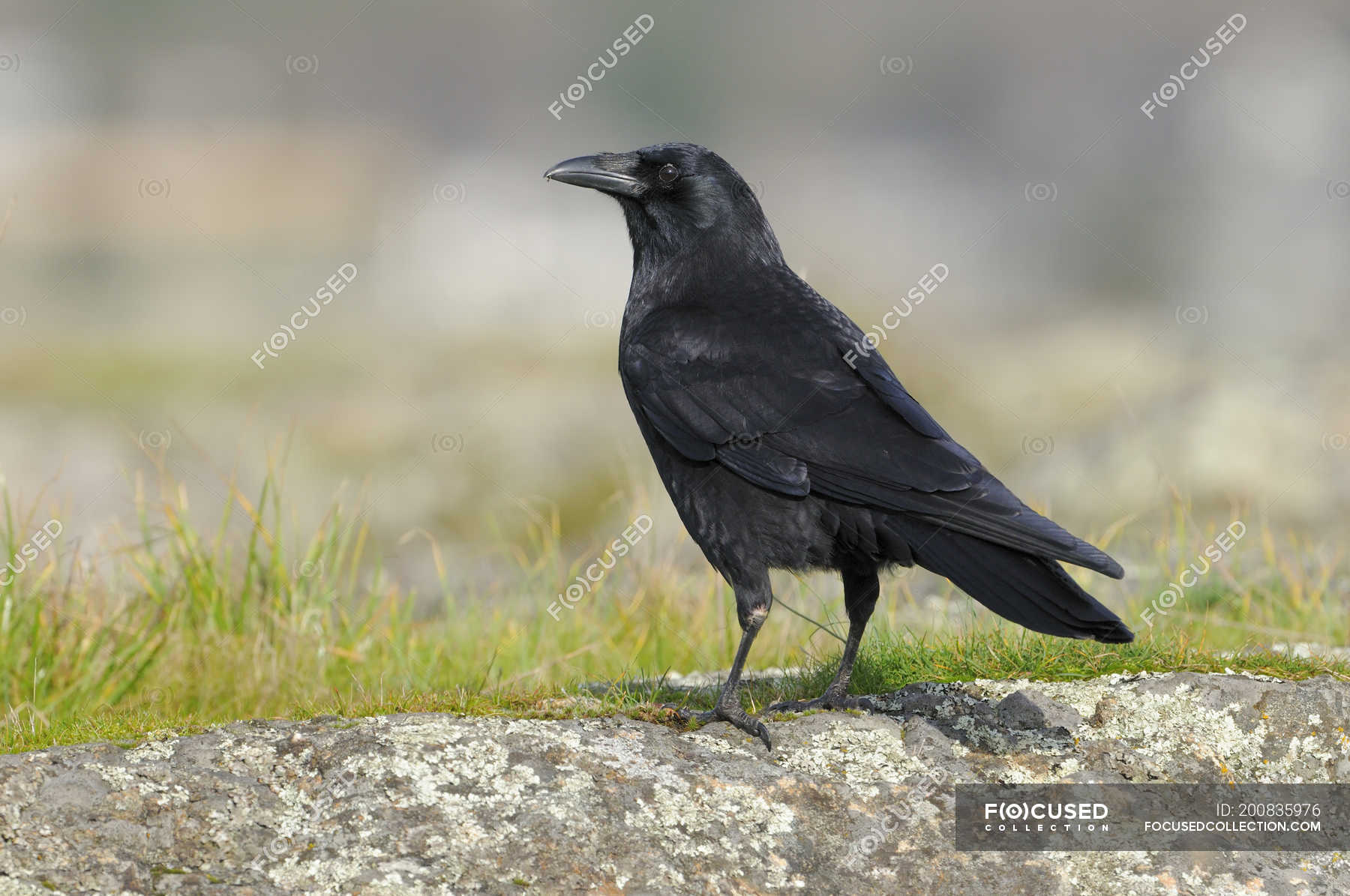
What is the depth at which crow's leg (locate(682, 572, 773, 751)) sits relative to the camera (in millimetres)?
3697

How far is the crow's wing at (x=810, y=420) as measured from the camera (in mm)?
3744

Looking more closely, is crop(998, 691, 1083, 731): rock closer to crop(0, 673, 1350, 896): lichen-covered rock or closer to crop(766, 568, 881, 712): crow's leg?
crop(0, 673, 1350, 896): lichen-covered rock

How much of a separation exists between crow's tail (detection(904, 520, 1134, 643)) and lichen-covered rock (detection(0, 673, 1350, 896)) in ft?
1.34

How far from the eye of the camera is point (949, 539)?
3736mm

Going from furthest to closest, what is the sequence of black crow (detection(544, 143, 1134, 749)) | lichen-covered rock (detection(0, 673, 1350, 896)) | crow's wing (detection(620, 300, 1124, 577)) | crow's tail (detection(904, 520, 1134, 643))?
crow's wing (detection(620, 300, 1124, 577)) < black crow (detection(544, 143, 1134, 749)) < crow's tail (detection(904, 520, 1134, 643)) < lichen-covered rock (detection(0, 673, 1350, 896))

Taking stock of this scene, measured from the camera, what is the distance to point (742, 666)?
13.0 ft

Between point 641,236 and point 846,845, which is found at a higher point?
point 641,236

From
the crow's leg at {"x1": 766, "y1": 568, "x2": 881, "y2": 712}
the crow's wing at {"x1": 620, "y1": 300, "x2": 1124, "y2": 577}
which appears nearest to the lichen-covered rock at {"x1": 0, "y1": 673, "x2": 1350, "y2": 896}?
the crow's leg at {"x1": 766, "y1": 568, "x2": 881, "y2": 712}

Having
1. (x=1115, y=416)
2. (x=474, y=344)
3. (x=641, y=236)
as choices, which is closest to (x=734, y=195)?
(x=641, y=236)

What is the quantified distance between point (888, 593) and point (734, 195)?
2093 mm

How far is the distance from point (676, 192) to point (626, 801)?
8.79ft

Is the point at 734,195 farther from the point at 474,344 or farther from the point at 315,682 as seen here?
the point at 474,344

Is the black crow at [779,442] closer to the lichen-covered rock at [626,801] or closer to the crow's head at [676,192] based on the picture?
the crow's head at [676,192]

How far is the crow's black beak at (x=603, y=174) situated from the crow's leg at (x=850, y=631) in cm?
181
